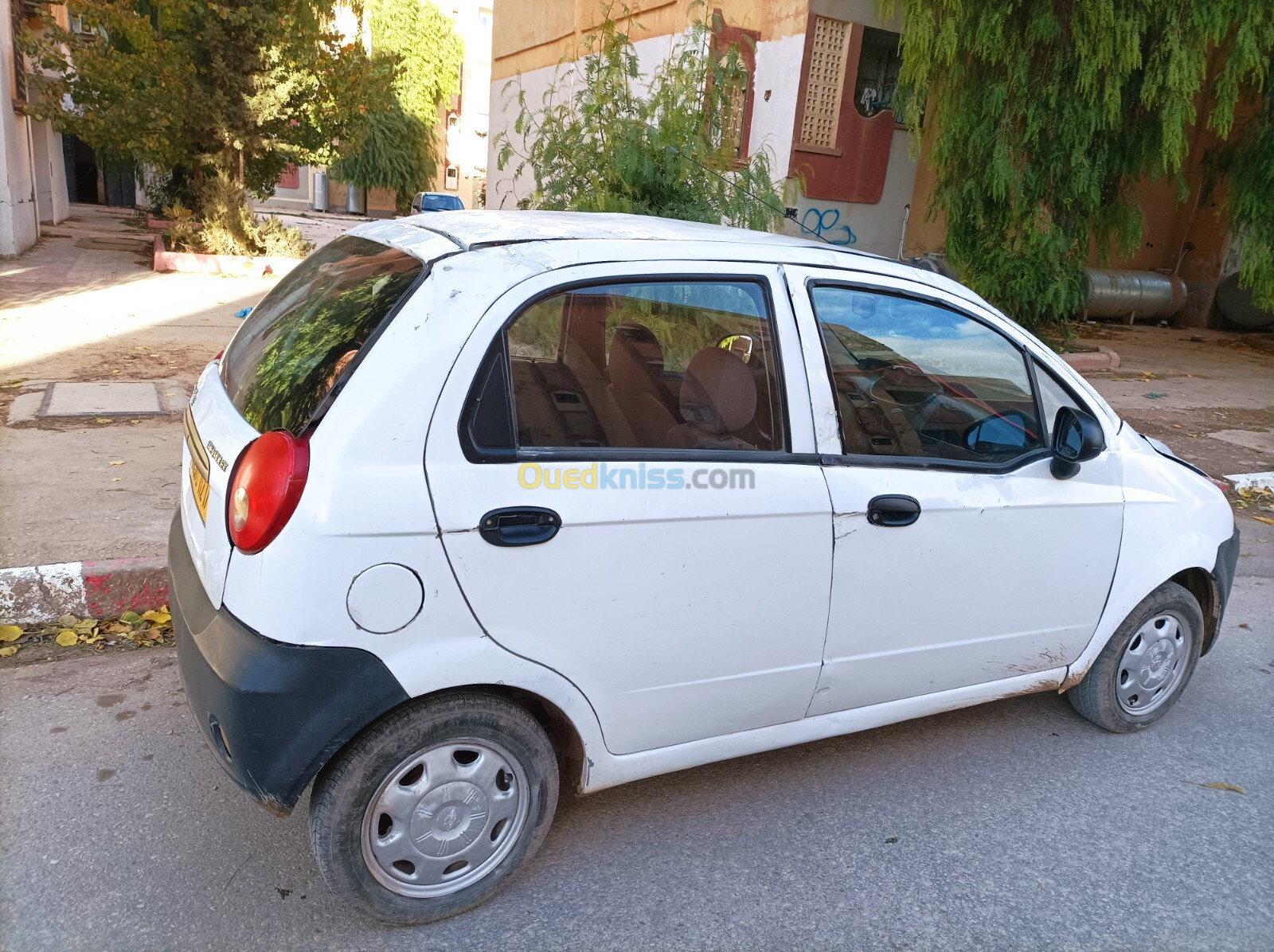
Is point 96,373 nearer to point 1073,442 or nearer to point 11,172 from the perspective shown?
point 1073,442

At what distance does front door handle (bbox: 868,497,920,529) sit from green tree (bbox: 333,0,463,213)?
36.7 metres

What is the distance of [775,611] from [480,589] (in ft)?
2.87

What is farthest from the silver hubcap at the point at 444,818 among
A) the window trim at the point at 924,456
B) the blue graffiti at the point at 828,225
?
the blue graffiti at the point at 828,225

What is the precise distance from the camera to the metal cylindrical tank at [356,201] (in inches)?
1570

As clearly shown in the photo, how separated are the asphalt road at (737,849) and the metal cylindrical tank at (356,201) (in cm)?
3950

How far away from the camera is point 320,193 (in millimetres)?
42094

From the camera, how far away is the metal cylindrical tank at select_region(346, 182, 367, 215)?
39875 mm

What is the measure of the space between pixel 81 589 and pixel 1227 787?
177 inches

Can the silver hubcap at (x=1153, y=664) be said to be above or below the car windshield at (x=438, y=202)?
below

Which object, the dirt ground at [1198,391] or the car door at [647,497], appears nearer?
the car door at [647,497]

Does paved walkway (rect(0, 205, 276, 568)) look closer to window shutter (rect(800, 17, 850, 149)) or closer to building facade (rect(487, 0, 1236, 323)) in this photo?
building facade (rect(487, 0, 1236, 323))

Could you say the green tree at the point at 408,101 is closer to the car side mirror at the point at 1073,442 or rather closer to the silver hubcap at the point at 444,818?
the car side mirror at the point at 1073,442

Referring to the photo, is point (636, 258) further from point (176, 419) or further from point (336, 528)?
point (176, 419)

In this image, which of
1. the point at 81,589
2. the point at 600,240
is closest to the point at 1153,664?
the point at 600,240
